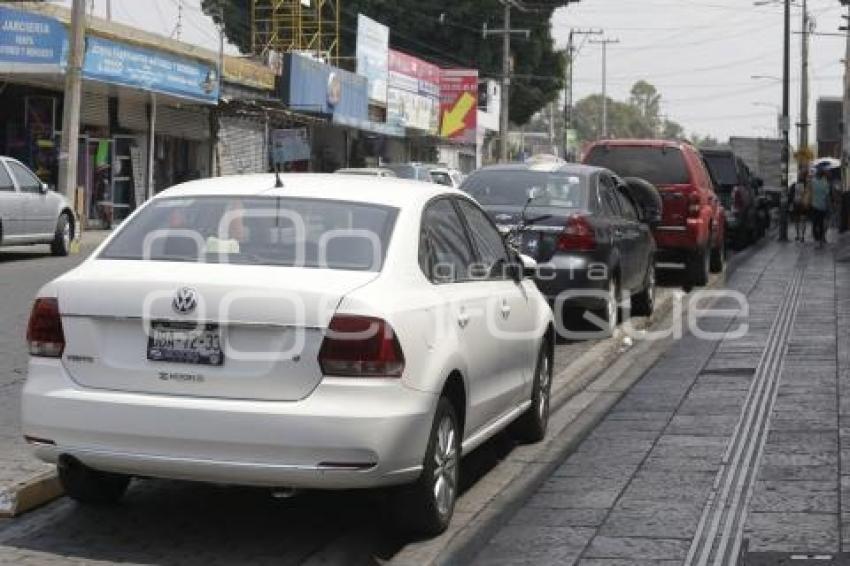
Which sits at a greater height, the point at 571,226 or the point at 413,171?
the point at 413,171

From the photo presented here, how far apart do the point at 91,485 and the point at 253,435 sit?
1.32 meters

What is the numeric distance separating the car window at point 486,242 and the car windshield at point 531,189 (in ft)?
13.8

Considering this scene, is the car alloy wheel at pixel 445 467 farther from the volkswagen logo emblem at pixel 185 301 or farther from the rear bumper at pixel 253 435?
the volkswagen logo emblem at pixel 185 301

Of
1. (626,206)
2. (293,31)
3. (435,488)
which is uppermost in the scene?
(293,31)

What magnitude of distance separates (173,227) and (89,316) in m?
0.75

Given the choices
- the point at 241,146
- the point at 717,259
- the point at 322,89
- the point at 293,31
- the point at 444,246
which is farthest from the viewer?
the point at 293,31

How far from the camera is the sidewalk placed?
5570 millimetres

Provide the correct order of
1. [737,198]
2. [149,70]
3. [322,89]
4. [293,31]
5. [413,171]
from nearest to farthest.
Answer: [737,198]
[149,70]
[413,171]
[322,89]
[293,31]

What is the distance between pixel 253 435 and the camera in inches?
195

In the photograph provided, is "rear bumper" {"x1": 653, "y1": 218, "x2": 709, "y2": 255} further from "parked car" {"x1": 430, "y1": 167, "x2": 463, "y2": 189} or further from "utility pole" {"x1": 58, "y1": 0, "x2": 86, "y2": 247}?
"parked car" {"x1": 430, "y1": 167, "x2": 463, "y2": 189}

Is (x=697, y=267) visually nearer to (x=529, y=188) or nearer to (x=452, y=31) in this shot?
(x=529, y=188)

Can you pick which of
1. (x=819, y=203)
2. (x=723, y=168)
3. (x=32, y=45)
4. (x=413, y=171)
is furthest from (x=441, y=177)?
(x=32, y=45)

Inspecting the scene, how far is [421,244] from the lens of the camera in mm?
5871

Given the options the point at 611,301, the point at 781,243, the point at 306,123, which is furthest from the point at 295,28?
the point at 611,301
